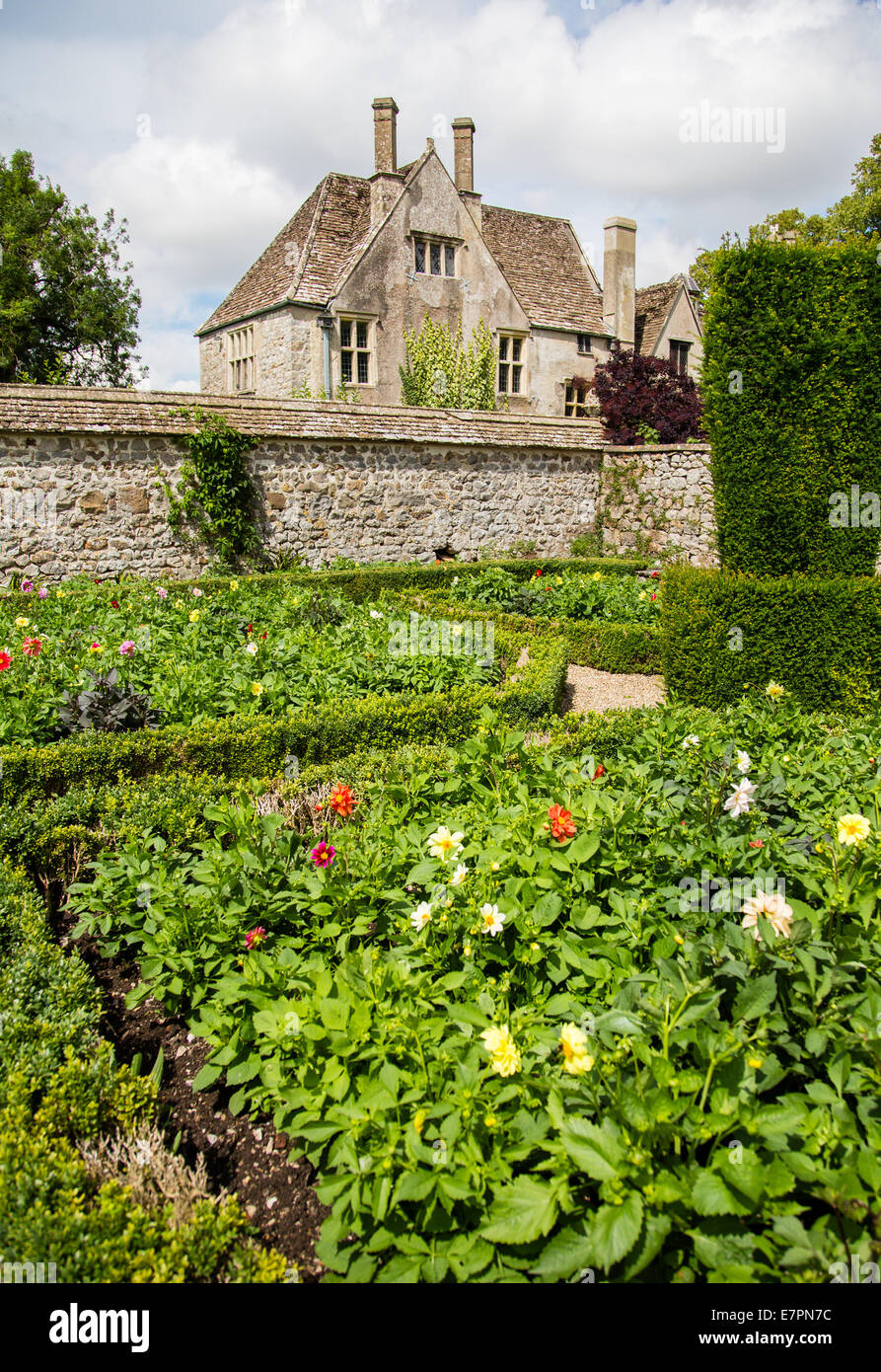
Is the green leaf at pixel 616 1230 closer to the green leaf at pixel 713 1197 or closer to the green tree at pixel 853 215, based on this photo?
the green leaf at pixel 713 1197

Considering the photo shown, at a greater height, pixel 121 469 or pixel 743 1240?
pixel 121 469

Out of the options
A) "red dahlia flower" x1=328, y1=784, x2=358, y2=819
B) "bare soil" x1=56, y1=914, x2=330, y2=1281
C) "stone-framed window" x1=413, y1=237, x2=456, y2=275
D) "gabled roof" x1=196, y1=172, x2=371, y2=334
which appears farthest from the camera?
"stone-framed window" x1=413, y1=237, x2=456, y2=275

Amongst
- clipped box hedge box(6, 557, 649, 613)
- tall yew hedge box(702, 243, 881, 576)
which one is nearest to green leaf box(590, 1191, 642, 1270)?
tall yew hedge box(702, 243, 881, 576)

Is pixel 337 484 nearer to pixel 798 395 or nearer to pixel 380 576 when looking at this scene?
pixel 380 576

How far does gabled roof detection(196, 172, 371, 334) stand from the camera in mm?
20484

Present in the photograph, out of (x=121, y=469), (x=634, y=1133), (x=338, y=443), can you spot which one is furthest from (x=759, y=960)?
(x=338, y=443)

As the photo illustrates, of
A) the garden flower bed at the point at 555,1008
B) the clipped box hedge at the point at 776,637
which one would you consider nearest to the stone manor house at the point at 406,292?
the clipped box hedge at the point at 776,637

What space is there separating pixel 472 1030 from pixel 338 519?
11.7 m

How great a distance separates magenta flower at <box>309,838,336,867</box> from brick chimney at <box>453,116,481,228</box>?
76.7ft

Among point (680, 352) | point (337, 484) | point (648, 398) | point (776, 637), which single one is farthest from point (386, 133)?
point (776, 637)

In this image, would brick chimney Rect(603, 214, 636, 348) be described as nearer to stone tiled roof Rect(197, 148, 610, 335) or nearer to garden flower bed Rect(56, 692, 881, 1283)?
stone tiled roof Rect(197, 148, 610, 335)

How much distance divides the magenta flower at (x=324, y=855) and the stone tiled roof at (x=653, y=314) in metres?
26.7

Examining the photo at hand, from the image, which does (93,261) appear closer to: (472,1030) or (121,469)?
(121,469)

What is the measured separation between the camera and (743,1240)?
4.89 ft
